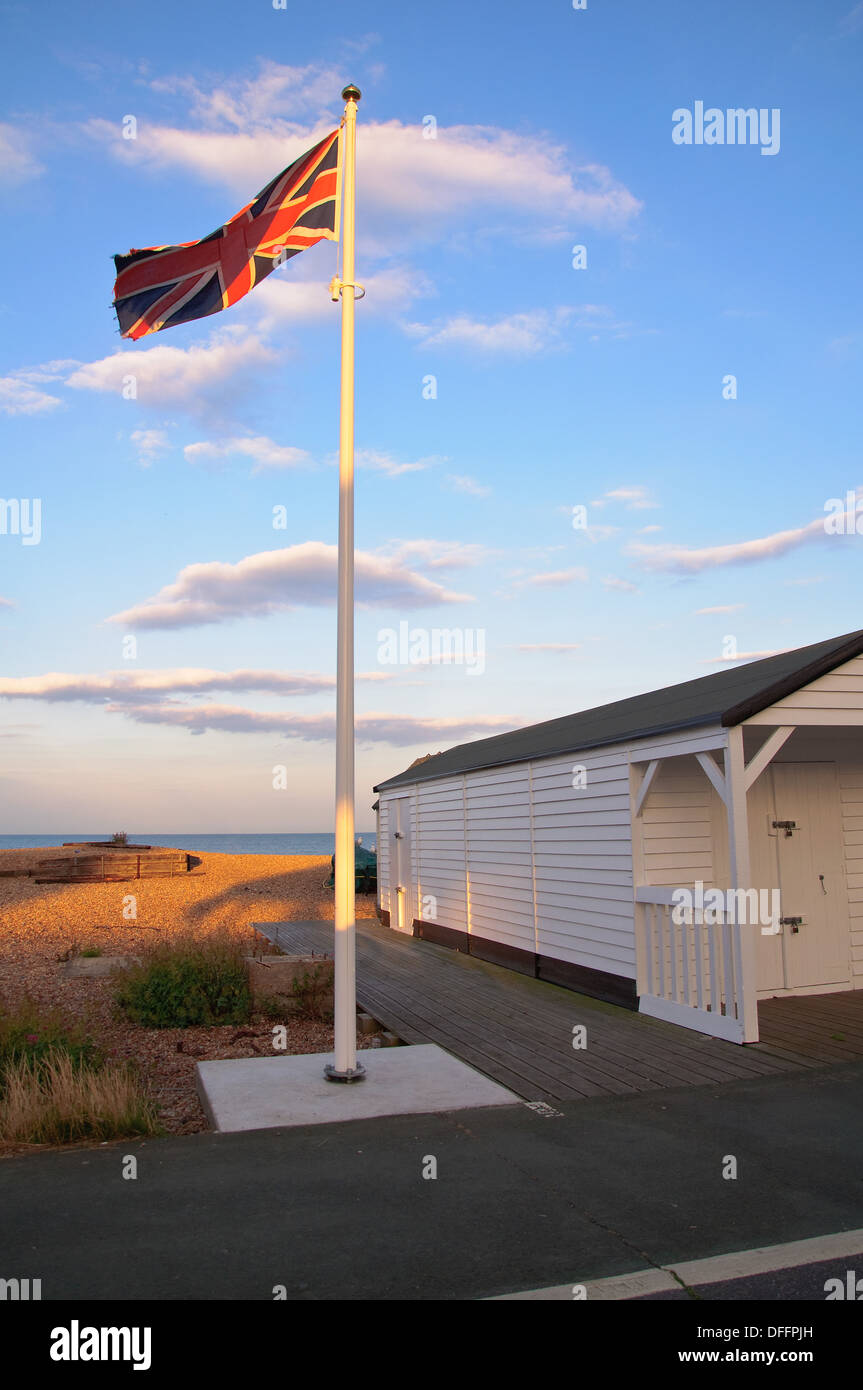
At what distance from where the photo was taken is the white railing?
767 centimetres

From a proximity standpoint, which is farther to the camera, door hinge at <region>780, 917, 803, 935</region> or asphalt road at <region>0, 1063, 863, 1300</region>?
door hinge at <region>780, 917, 803, 935</region>

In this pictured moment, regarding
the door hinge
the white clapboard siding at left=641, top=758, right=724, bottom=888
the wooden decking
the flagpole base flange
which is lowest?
the wooden decking

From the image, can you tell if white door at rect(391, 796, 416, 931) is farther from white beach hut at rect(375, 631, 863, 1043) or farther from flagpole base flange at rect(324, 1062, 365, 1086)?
flagpole base flange at rect(324, 1062, 365, 1086)

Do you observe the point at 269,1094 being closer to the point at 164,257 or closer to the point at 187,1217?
the point at 187,1217

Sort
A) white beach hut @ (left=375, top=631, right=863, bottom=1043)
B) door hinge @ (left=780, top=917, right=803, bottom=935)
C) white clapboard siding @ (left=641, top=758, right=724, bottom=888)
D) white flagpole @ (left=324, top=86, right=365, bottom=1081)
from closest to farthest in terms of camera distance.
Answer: white flagpole @ (left=324, top=86, right=365, bottom=1081) → white beach hut @ (left=375, top=631, right=863, bottom=1043) → white clapboard siding @ (left=641, top=758, right=724, bottom=888) → door hinge @ (left=780, top=917, right=803, bottom=935)

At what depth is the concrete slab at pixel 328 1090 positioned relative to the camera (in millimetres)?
5777

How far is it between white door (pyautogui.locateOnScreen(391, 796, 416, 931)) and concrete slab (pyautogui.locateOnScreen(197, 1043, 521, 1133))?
1014 cm

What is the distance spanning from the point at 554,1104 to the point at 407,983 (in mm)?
5349

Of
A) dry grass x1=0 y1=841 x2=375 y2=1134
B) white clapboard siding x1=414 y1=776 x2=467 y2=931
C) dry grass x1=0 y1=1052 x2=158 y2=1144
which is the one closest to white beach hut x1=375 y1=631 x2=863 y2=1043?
white clapboard siding x1=414 y1=776 x2=467 y2=931

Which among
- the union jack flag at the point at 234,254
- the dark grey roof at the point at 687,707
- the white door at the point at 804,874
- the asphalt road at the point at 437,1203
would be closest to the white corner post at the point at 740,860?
the dark grey roof at the point at 687,707

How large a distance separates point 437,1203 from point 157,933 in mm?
13255

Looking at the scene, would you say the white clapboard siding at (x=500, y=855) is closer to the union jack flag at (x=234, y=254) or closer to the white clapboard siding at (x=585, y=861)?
the white clapboard siding at (x=585, y=861)

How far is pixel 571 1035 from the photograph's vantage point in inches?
322

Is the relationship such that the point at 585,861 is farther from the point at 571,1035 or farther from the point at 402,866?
the point at 402,866
